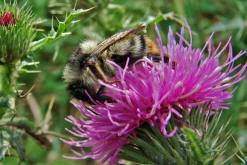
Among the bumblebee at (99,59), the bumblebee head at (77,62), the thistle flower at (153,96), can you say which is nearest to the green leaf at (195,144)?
the thistle flower at (153,96)

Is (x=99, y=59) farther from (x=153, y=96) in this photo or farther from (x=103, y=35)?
(x=103, y=35)

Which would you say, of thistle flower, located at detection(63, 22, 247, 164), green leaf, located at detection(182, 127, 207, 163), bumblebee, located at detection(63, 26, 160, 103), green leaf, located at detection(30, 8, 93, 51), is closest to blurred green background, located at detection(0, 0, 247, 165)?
green leaf, located at detection(30, 8, 93, 51)

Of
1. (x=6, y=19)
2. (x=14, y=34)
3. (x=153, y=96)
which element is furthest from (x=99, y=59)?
(x=6, y=19)

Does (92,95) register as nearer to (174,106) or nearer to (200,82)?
(174,106)

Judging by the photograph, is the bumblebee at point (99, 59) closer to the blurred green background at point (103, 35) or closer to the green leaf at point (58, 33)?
the green leaf at point (58, 33)

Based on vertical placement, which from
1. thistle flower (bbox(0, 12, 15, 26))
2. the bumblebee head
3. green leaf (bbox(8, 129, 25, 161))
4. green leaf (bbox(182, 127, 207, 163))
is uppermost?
thistle flower (bbox(0, 12, 15, 26))

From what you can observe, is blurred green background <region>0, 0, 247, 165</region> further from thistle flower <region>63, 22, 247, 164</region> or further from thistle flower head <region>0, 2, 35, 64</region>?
thistle flower <region>63, 22, 247, 164</region>
